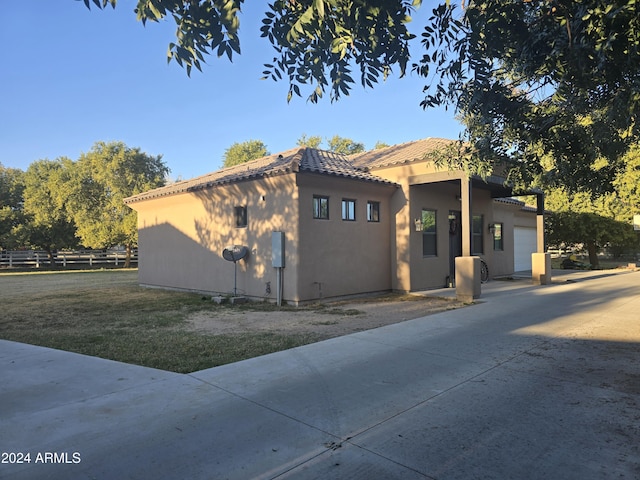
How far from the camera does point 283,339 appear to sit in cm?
708

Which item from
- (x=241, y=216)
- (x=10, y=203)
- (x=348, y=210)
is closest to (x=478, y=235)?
(x=348, y=210)

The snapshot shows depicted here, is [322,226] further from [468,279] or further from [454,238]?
[454,238]

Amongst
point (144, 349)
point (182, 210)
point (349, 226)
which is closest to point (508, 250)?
point (349, 226)

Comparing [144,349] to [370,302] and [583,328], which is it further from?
[583,328]

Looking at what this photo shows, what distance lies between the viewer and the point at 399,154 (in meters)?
15.0

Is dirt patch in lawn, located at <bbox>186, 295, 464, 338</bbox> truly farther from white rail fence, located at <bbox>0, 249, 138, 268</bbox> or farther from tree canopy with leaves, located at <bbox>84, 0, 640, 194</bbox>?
white rail fence, located at <bbox>0, 249, 138, 268</bbox>

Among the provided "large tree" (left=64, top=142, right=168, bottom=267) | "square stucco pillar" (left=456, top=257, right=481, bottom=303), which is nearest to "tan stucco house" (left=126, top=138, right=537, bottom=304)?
"square stucco pillar" (left=456, top=257, right=481, bottom=303)

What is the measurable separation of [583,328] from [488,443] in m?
5.78

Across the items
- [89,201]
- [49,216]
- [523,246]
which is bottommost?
[523,246]

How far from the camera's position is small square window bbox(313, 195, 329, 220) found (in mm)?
11820

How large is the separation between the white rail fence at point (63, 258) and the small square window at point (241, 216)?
92.8 ft

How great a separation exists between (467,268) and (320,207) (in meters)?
4.43

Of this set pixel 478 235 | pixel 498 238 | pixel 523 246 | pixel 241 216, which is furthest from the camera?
pixel 523 246

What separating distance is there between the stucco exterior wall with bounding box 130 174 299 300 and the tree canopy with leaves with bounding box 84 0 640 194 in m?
6.33
